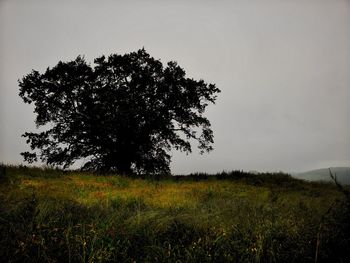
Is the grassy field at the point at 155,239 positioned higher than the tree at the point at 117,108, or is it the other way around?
the tree at the point at 117,108

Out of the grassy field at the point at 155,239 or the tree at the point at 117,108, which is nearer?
the grassy field at the point at 155,239

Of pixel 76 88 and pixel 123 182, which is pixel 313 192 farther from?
pixel 76 88

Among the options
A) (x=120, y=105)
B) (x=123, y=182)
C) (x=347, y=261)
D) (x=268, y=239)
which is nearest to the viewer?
(x=347, y=261)

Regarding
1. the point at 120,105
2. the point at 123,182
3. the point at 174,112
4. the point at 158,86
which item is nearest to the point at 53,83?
the point at 120,105

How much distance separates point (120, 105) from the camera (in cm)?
2184

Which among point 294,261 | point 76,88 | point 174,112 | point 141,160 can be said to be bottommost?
point 294,261

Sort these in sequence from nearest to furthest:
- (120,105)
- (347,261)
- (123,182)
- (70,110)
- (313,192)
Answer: (347,261) → (123,182) → (313,192) → (120,105) → (70,110)

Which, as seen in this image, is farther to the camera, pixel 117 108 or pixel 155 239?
pixel 117 108

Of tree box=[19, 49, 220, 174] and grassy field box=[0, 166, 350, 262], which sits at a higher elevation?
tree box=[19, 49, 220, 174]

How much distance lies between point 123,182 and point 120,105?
27.6 feet

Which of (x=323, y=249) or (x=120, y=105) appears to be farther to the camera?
(x=120, y=105)

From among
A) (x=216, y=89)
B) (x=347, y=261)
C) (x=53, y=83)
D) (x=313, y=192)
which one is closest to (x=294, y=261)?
(x=347, y=261)

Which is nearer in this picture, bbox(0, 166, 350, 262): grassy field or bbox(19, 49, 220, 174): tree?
bbox(0, 166, 350, 262): grassy field

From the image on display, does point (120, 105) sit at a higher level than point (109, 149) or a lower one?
higher
